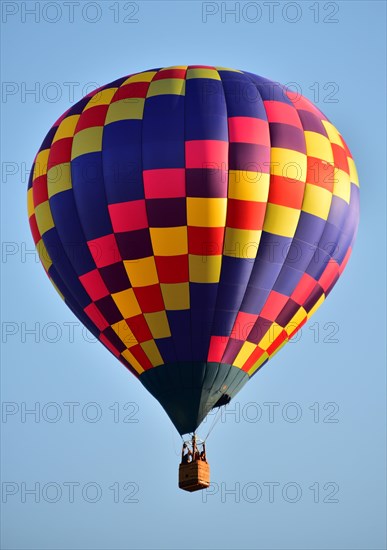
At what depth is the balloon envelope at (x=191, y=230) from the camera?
24.3 m

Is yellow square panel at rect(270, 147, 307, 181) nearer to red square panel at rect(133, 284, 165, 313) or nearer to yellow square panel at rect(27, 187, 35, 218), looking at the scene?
red square panel at rect(133, 284, 165, 313)

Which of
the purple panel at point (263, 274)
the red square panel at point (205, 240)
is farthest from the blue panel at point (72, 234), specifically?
the purple panel at point (263, 274)

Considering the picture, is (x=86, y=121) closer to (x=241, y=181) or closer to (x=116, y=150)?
(x=116, y=150)

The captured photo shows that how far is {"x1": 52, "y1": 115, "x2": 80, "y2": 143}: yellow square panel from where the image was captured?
83.7 ft

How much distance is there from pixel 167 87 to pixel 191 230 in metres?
2.37

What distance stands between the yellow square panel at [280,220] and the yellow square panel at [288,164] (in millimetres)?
490

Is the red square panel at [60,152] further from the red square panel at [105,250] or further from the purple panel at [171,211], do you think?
the purple panel at [171,211]

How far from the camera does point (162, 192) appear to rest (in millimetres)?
24297

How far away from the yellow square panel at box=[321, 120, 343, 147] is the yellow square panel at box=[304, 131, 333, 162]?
232 mm

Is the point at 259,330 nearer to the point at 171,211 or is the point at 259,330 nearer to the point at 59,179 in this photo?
the point at 171,211

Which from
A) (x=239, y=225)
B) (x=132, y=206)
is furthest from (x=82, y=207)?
(x=239, y=225)

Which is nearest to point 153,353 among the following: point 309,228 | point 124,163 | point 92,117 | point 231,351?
point 231,351

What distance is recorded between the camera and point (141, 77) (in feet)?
84.2

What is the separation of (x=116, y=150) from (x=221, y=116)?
5.35 ft
